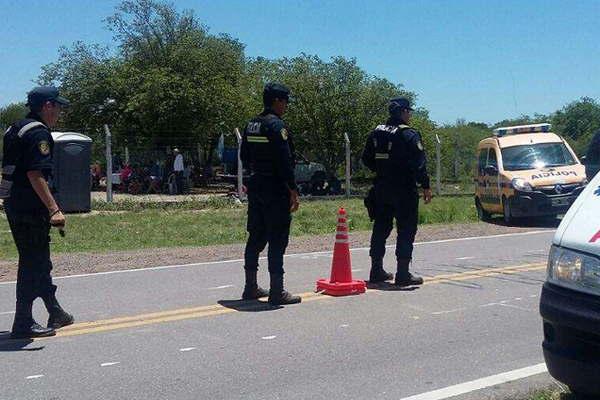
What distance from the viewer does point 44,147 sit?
6348 mm

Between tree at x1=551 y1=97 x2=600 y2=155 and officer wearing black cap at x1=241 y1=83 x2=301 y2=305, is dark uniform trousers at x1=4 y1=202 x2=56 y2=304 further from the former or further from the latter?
tree at x1=551 y1=97 x2=600 y2=155

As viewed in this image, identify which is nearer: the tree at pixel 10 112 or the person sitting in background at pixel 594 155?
the person sitting in background at pixel 594 155

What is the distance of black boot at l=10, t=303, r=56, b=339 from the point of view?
6551 millimetres

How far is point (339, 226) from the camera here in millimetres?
8625

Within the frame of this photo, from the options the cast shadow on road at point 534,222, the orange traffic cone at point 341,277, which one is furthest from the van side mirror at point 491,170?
the orange traffic cone at point 341,277

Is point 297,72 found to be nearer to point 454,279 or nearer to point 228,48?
point 228,48

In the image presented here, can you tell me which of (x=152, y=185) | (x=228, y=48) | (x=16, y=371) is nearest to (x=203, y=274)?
(x=16, y=371)

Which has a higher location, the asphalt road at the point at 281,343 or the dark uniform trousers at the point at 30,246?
the dark uniform trousers at the point at 30,246

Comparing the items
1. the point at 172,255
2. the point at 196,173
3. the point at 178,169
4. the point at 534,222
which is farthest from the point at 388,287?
the point at 196,173

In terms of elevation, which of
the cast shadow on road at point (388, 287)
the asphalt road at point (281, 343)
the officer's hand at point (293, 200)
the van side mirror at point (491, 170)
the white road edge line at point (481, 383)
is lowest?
the white road edge line at point (481, 383)

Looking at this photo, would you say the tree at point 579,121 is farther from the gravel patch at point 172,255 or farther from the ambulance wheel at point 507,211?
the gravel patch at point 172,255

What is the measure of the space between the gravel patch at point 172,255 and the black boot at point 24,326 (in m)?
3.76

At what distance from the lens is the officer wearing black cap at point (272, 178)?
7625 millimetres

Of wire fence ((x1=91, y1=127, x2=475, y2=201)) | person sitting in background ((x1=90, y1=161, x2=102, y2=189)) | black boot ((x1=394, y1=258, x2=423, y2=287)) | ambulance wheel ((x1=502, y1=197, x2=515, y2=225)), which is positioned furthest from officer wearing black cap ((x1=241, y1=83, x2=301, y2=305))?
person sitting in background ((x1=90, y1=161, x2=102, y2=189))
